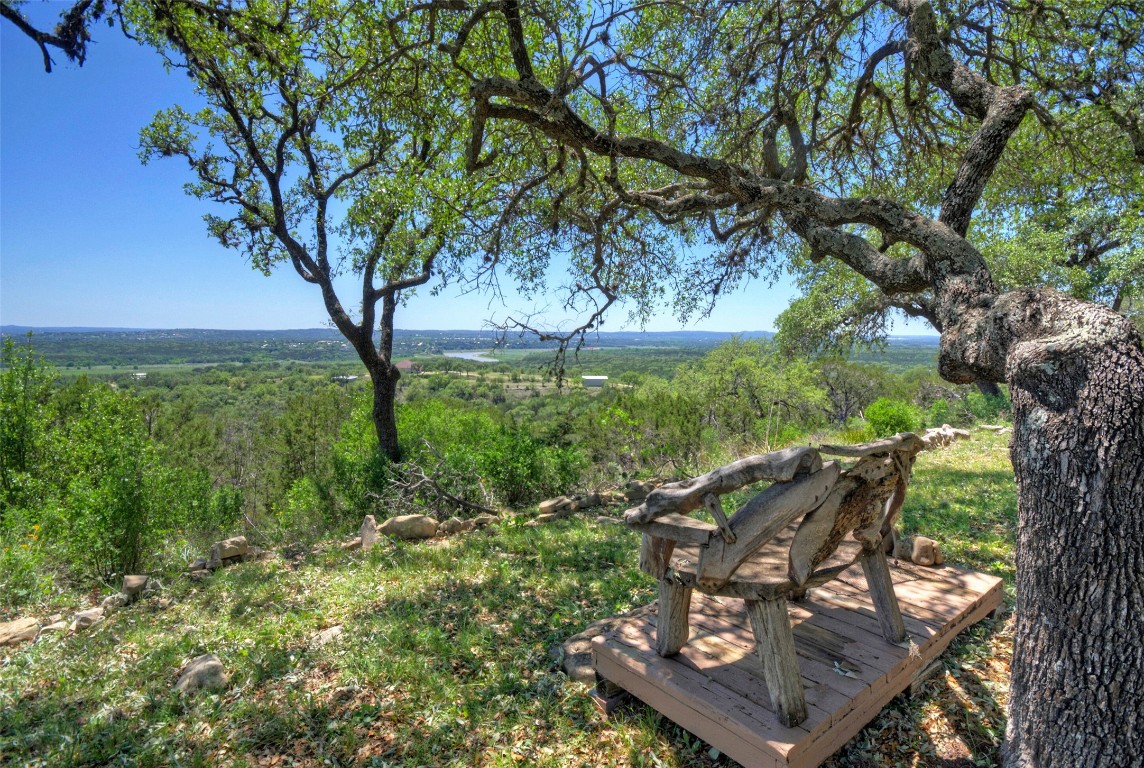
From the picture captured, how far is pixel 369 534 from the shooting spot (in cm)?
533

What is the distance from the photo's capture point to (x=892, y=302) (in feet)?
30.8

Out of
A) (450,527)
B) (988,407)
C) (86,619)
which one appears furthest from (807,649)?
(988,407)

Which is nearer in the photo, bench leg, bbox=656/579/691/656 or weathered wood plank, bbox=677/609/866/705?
weathered wood plank, bbox=677/609/866/705

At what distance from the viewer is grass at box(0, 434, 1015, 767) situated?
2283mm

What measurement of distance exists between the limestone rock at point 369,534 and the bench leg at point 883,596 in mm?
4274

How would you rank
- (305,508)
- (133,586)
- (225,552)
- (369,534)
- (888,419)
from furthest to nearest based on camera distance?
1. (888,419)
2. (305,508)
3. (369,534)
4. (225,552)
5. (133,586)

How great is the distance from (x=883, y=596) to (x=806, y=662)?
513 millimetres

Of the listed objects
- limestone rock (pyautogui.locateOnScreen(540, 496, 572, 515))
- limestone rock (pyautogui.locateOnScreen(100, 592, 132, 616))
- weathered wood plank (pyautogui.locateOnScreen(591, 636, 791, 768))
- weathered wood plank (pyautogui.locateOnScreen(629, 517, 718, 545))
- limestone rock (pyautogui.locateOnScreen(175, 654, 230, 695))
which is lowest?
limestone rock (pyautogui.locateOnScreen(100, 592, 132, 616))

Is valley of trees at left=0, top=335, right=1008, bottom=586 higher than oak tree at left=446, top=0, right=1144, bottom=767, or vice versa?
oak tree at left=446, top=0, right=1144, bottom=767

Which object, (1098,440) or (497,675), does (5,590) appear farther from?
(1098,440)

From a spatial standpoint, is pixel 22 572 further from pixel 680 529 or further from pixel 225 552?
pixel 680 529

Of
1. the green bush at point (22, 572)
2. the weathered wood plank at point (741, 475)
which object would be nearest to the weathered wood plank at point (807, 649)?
the weathered wood plank at point (741, 475)

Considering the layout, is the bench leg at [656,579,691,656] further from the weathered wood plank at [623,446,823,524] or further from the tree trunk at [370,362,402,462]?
the tree trunk at [370,362,402,462]

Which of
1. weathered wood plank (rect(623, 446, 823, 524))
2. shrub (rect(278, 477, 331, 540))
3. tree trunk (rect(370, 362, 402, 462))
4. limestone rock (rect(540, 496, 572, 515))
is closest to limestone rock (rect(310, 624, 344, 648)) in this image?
weathered wood plank (rect(623, 446, 823, 524))
